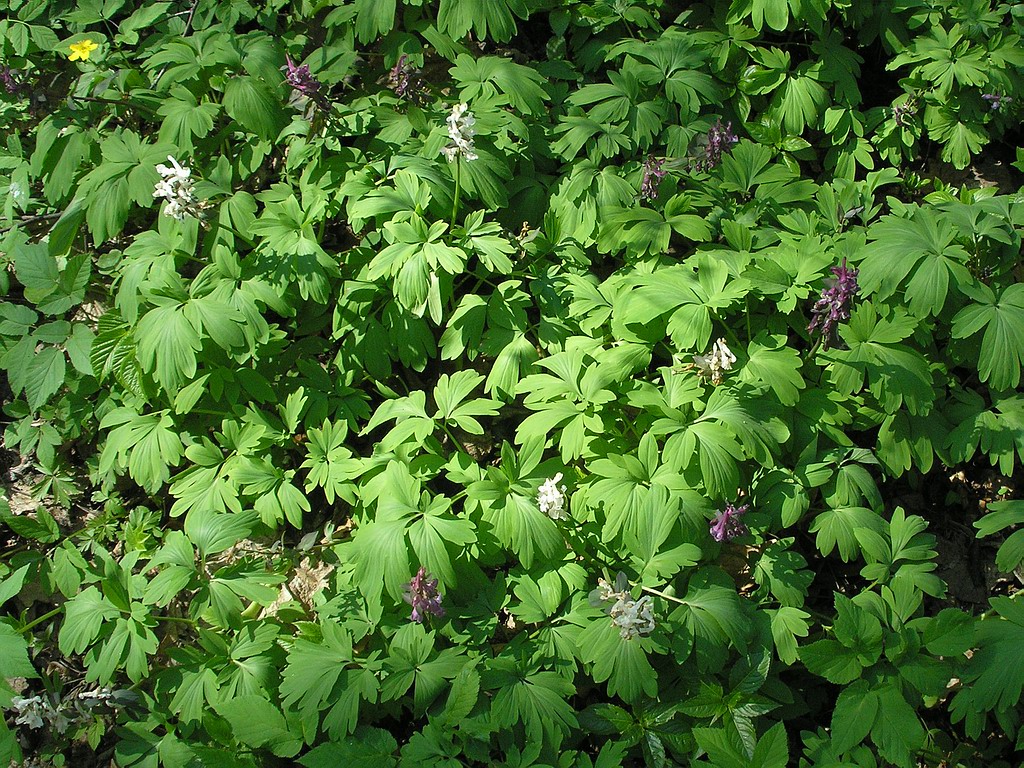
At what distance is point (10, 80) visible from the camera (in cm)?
371

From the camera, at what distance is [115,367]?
321 cm

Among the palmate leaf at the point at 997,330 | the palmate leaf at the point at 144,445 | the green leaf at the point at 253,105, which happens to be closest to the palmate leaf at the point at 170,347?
the palmate leaf at the point at 144,445

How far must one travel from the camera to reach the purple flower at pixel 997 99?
135 inches

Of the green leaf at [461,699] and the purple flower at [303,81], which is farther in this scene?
the purple flower at [303,81]

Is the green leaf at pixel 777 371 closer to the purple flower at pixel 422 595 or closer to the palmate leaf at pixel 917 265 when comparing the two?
the palmate leaf at pixel 917 265

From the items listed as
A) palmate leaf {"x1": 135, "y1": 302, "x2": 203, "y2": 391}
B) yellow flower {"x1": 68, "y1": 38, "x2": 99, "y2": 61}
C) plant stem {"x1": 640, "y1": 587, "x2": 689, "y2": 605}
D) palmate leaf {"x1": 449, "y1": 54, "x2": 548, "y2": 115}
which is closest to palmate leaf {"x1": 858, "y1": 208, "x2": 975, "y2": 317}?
plant stem {"x1": 640, "y1": 587, "x2": 689, "y2": 605}

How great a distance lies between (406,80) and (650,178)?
1.19m

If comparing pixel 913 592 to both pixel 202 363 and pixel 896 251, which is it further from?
pixel 202 363

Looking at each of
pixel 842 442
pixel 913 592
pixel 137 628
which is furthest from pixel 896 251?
pixel 137 628

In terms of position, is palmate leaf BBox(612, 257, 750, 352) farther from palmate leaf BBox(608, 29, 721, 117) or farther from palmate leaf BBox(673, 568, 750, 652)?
palmate leaf BBox(608, 29, 721, 117)

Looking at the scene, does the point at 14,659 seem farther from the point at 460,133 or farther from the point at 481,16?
the point at 481,16

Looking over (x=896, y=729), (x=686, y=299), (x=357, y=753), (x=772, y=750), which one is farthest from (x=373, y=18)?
(x=896, y=729)

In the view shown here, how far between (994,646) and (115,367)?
334 cm

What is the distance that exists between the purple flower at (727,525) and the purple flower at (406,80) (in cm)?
228
